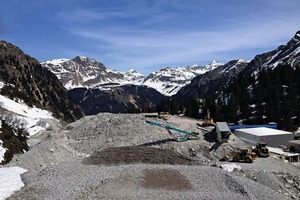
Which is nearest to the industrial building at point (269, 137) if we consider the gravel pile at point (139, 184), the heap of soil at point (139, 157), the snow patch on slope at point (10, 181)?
the heap of soil at point (139, 157)

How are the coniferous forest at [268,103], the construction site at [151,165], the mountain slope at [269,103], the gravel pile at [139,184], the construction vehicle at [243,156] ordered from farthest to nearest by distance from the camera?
the coniferous forest at [268,103]
the mountain slope at [269,103]
the construction vehicle at [243,156]
the construction site at [151,165]
the gravel pile at [139,184]

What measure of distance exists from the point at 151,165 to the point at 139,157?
2943 mm

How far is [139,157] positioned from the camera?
35.6 meters

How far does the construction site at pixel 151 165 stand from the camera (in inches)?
1028

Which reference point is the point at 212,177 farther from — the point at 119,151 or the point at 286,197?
the point at 119,151

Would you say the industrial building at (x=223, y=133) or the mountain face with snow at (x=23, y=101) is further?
the mountain face with snow at (x=23, y=101)

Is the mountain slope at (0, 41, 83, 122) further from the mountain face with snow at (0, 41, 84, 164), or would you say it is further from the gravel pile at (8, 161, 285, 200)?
the gravel pile at (8, 161, 285, 200)

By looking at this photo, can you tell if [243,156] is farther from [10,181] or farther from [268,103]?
[268,103]

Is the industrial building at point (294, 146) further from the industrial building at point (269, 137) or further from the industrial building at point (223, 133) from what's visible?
the industrial building at point (223, 133)

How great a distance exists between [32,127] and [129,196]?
55.1 meters

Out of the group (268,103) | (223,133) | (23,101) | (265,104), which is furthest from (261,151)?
(23,101)

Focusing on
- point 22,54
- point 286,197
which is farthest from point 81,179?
point 22,54

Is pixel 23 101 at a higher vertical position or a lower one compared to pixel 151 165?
higher

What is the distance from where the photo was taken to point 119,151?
37250 millimetres
